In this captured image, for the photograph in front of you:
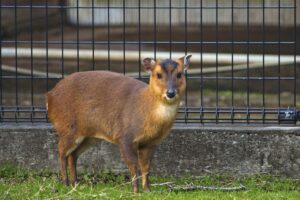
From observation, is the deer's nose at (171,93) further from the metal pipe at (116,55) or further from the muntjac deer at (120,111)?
the metal pipe at (116,55)

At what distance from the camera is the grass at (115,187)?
908cm

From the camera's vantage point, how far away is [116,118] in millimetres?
9359

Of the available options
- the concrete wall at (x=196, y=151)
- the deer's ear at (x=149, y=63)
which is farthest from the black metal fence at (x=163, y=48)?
the deer's ear at (x=149, y=63)

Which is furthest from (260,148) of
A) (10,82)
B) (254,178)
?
(10,82)

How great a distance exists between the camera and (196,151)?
1015 cm

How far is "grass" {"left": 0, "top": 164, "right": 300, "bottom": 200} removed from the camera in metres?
9.08

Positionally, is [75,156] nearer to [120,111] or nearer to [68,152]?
[68,152]

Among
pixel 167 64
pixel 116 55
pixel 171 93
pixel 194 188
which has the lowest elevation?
pixel 194 188

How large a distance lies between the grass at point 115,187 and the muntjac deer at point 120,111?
0.21 m

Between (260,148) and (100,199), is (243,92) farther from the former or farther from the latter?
(100,199)

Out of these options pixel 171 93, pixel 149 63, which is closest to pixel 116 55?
pixel 149 63

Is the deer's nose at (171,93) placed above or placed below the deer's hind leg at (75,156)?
above

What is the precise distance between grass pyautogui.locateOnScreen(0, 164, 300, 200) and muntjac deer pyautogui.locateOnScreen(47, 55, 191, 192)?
0.21m

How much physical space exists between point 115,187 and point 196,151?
1.03 meters
